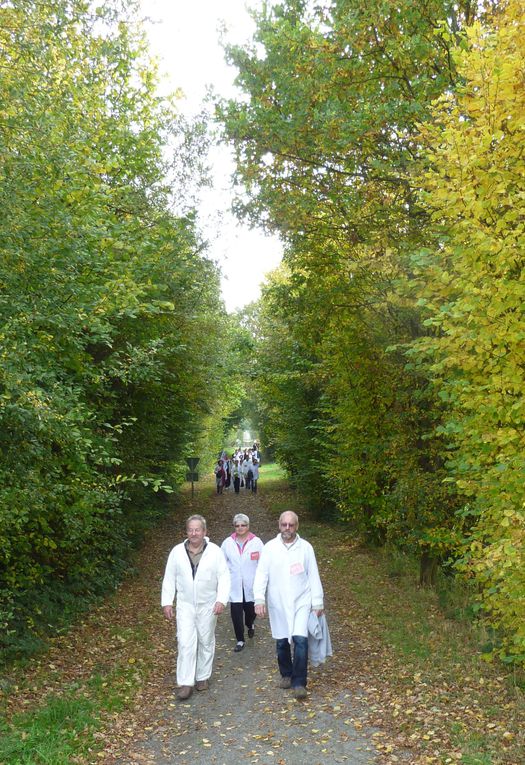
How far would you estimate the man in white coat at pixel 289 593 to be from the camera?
7590mm

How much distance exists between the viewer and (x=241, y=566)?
9898mm

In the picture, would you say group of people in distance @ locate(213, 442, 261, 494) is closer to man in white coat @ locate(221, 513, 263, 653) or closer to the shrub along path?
the shrub along path

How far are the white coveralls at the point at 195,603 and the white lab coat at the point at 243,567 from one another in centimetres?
178

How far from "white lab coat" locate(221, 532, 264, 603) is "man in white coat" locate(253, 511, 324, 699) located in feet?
5.90

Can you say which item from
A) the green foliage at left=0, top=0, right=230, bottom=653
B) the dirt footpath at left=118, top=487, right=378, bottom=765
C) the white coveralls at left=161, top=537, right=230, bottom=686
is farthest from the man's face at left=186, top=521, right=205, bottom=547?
the dirt footpath at left=118, top=487, right=378, bottom=765

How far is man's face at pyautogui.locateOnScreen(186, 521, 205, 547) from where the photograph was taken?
7980 millimetres

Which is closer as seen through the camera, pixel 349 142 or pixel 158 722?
pixel 158 722

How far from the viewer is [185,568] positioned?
8.00 meters

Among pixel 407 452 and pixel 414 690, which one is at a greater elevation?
pixel 407 452

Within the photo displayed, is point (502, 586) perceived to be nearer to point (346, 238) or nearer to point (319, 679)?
point (319, 679)

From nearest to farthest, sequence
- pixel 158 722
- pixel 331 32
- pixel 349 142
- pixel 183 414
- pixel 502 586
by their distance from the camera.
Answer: pixel 502 586 < pixel 158 722 < pixel 349 142 < pixel 331 32 < pixel 183 414

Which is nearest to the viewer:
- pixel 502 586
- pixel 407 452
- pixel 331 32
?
pixel 502 586

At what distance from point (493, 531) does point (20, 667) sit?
18.6ft

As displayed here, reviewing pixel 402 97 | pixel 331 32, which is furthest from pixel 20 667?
pixel 331 32
